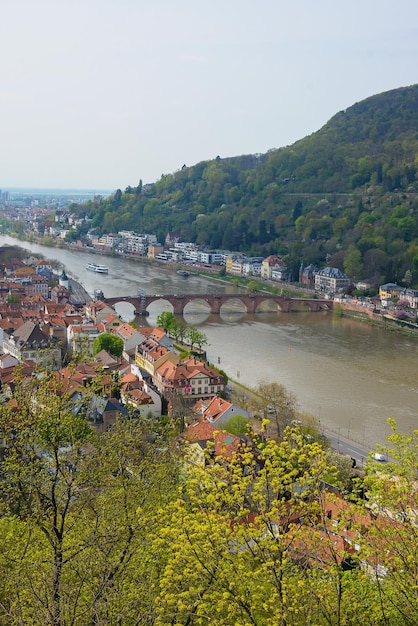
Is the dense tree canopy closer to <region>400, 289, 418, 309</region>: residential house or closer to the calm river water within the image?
the calm river water

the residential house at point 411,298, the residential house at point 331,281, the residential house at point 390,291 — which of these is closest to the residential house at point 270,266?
the residential house at point 331,281

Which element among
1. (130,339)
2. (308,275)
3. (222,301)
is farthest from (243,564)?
(308,275)

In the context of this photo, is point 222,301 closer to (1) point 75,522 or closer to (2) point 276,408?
(2) point 276,408

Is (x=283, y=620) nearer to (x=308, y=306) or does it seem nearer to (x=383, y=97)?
(x=308, y=306)

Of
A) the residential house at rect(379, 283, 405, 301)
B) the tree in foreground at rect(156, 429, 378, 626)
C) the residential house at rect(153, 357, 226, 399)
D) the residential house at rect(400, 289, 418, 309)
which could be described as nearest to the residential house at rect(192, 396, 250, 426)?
the residential house at rect(153, 357, 226, 399)

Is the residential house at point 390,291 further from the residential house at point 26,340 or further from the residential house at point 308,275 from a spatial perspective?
the residential house at point 26,340

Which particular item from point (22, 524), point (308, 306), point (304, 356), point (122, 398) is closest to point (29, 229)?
Result: point (308, 306)
